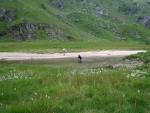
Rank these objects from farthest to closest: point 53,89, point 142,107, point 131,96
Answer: point 53,89 < point 131,96 < point 142,107

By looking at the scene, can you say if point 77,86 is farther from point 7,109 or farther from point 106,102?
point 7,109

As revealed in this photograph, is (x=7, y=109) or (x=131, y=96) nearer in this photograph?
(x=7, y=109)

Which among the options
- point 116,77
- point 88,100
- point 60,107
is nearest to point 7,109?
point 60,107

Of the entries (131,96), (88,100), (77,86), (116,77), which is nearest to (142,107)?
(131,96)

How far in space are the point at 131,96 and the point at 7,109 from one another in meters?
5.50

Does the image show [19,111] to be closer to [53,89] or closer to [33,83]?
[53,89]

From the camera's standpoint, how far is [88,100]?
16297mm

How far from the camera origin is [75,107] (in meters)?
15.3

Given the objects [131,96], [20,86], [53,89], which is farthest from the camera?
[20,86]

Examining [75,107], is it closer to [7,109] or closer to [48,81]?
[7,109]

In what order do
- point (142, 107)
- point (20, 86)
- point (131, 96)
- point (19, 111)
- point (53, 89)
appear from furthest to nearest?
point (20, 86)
point (53, 89)
point (131, 96)
point (142, 107)
point (19, 111)

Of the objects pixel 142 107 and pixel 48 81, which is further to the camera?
pixel 48 81

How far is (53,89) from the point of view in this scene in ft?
60.7

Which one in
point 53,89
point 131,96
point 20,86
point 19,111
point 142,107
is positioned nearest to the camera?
point 19,111
